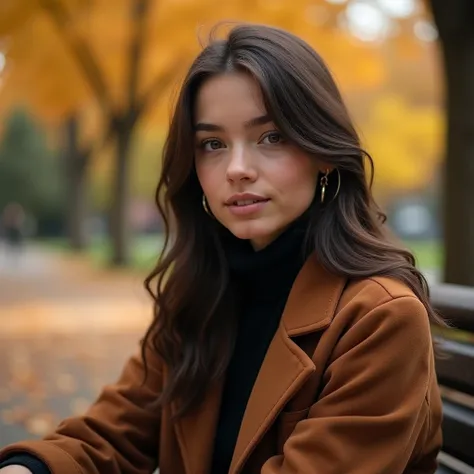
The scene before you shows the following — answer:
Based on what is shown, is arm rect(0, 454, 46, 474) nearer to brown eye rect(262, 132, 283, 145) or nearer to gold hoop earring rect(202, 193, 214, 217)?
gold hoop earring rect(202, 193, 214, 217)

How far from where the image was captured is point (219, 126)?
7.00ft

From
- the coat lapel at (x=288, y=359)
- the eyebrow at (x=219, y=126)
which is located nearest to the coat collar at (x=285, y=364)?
the coat lapel at (x=288, y=359)

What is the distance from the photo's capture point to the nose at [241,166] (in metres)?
2.09

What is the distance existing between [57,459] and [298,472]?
2.39ft

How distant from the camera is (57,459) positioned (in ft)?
7.24

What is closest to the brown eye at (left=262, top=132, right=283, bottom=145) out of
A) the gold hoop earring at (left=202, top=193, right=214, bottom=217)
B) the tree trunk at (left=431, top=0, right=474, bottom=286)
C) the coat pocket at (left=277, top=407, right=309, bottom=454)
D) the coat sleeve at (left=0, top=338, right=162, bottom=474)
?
the gold hoop earring at (left=202, top=193, right=214, bottom=217)

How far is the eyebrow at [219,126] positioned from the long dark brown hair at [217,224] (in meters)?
0.02

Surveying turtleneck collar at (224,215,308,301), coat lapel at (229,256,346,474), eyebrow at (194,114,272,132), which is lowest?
coat lapel at (229,256,346,474)

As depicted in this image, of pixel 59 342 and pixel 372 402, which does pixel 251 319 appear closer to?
pixel 372 402

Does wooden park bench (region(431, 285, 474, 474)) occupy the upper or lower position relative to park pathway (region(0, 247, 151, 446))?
upper

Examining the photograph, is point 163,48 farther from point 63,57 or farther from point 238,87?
point 238,87

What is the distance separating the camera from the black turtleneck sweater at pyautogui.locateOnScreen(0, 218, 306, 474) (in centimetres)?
221

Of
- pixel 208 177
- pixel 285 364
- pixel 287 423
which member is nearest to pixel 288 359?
pixel 285 364

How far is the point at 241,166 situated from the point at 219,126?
132 mm
